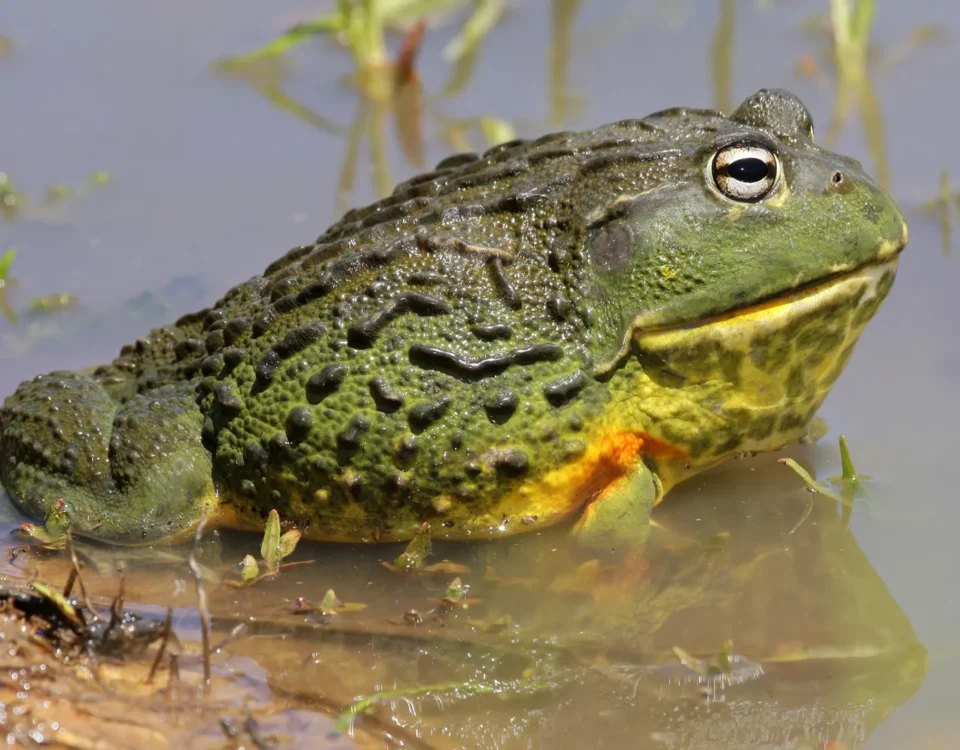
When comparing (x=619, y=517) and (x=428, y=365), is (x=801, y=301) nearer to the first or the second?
(x=619, y=517)

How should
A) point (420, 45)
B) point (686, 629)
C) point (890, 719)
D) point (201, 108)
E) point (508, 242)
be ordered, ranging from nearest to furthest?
point (890, 719), point (686, 629), point (508, 242), point (201, 108), point (420, 45)

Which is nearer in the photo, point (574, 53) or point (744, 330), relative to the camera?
point (744, 330)

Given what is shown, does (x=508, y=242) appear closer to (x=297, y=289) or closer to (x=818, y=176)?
(x=297, y=289)

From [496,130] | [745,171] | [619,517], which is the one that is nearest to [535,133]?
[496,130]

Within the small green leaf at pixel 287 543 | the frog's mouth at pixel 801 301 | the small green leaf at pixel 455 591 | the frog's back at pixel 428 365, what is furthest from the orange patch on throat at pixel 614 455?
the small green leaf at pixel 287 543

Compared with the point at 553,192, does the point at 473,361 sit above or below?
below

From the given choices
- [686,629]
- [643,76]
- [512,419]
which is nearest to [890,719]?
[686,629]

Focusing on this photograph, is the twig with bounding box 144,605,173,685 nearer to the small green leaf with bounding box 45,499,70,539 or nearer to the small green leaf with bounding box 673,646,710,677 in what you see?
the small green leaf with bounding box 45,499,70,539
